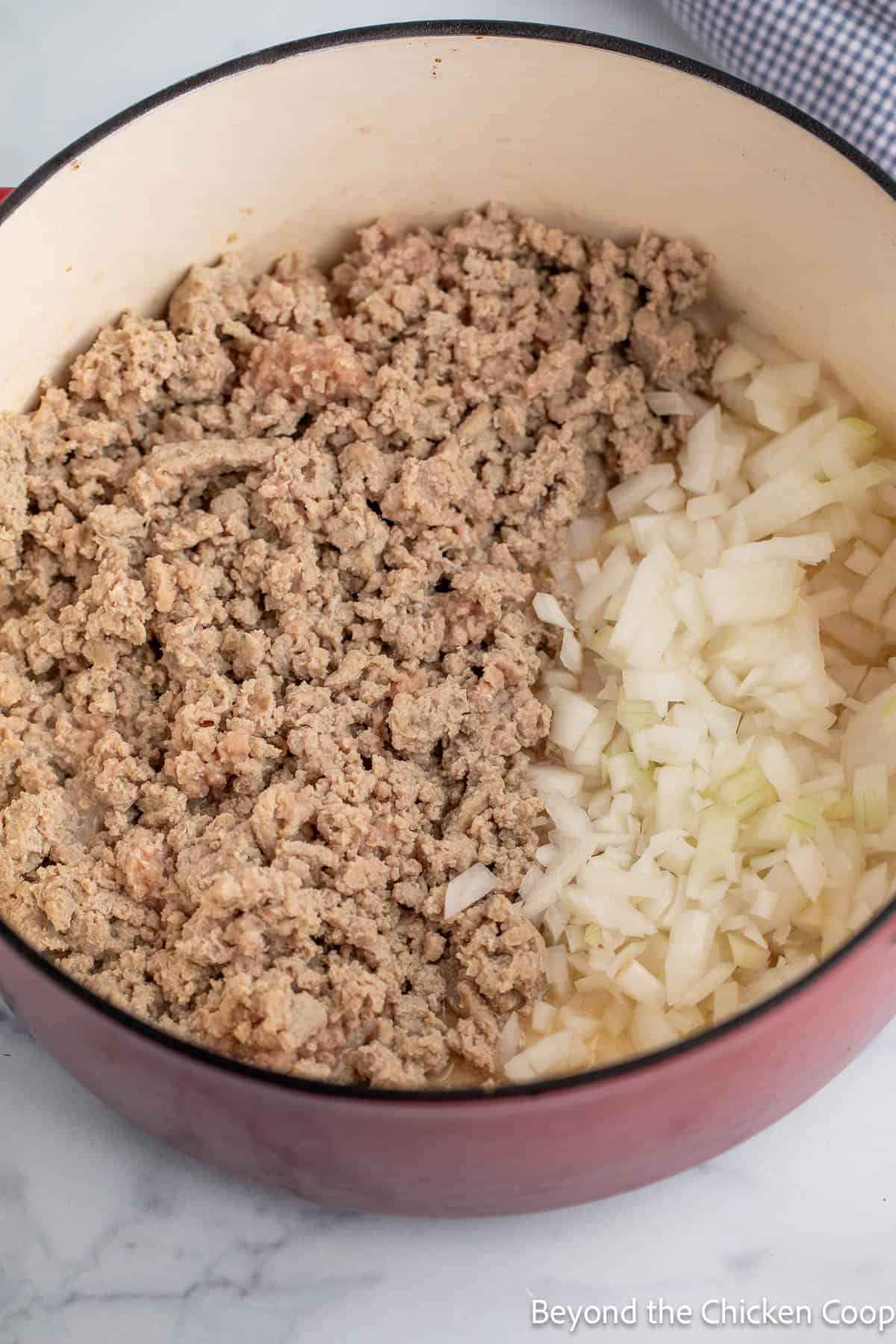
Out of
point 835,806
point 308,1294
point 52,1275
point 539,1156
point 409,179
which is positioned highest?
point 409,179

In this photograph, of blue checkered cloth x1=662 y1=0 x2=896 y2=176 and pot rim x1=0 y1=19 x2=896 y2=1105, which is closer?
pot rim x1=0 y1=19 x2=896 y2=1105

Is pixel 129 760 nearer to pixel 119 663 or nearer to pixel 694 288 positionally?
pixel 119 663

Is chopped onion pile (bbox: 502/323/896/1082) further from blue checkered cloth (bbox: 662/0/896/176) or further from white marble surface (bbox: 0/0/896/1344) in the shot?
blue checkered cloth (bbox: 662/0/896/176)

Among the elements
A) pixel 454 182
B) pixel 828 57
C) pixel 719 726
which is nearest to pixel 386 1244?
pixel 719 726

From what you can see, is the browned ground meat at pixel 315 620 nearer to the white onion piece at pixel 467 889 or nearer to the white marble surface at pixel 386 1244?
the white onion piece at pixel 467 889

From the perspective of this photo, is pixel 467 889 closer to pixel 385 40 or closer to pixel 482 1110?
pixel 482 1110

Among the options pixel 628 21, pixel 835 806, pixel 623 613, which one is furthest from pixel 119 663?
pixel 628 21

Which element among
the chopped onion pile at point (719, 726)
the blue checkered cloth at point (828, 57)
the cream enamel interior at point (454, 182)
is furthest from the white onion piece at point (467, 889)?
the blue checkered cloth at point (828, 57)

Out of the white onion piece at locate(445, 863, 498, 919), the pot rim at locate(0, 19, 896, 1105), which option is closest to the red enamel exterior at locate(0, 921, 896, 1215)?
the pot rim at locate(0, 19, 896, 1105)
